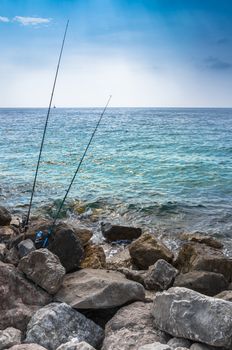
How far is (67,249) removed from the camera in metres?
6.17

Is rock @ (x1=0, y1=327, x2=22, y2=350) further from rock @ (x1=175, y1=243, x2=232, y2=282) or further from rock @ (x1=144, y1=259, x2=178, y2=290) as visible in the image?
rock @ (x1=175, y1=243, x2=232, y2=282)

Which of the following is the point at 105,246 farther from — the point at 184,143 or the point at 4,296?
the point at 184,143

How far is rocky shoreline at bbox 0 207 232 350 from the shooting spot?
13.5 feet

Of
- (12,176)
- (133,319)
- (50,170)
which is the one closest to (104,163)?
(50,170)

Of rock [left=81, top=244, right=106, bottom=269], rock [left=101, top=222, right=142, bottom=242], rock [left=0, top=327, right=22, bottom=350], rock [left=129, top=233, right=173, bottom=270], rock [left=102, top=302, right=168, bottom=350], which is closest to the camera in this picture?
rock [left=0, top=327, right=22, bottom=350]

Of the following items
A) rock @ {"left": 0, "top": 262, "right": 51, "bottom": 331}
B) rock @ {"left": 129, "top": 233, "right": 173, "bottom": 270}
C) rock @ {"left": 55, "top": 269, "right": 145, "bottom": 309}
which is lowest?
rock @ {"left": 129, "top": 233, "right": 173, "bottom": 270}

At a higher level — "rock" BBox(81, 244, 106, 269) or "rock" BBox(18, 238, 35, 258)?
"rock" BBox(18, 238, 35, 258)

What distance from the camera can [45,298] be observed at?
5.20 metres

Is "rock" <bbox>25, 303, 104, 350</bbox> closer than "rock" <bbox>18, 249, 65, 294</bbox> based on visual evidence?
Yes

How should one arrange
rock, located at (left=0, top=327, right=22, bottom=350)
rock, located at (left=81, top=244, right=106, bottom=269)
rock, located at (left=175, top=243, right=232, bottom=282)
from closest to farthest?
1. rock, located at (left=0, top=327, right=22, bottom=350)
2. rock, located at (left=81, top=244, right=106, bottom=269)
3. rock, located at (left=175, top=243, right=232, bottom=282)

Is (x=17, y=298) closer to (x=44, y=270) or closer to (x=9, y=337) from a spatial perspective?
(x=44, y=270)

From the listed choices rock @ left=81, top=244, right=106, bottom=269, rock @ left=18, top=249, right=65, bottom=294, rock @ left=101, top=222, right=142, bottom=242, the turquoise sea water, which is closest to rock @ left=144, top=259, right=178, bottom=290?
rock @ left=81, top=244, right=106, bottom=269

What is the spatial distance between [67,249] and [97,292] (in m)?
1.32

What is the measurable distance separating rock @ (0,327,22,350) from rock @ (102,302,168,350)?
0.94 meters
